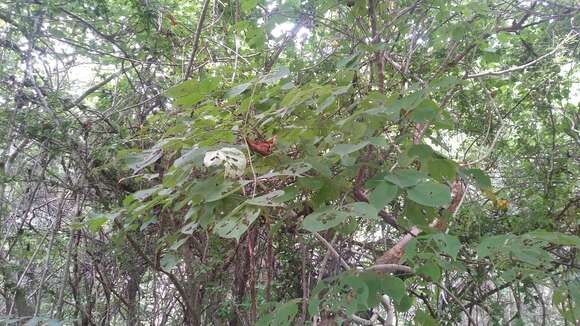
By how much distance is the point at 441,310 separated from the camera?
7.30 feet

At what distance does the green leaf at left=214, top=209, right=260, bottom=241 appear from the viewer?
0.82 metres

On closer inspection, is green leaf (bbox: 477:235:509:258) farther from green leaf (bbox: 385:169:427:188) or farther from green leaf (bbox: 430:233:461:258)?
green leaf (bbox: 385:169:427:188)

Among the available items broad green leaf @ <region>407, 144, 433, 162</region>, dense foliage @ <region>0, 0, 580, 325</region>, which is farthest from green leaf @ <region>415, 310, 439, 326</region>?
broad green leaf @ <region>407, 144, 433, 162</region>

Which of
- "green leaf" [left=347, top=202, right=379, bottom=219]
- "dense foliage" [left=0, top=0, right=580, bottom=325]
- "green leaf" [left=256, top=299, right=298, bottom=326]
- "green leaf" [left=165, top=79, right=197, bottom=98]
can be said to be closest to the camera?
"green leaf" [left=347, top=202, right=379, bottom=219]

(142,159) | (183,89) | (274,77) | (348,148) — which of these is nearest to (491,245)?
(348,148)

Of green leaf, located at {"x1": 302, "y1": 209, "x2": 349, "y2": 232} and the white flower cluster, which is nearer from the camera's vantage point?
green leaf, located at {"x1": 302, "y1": 209, "x2": 349, "y2": 232}

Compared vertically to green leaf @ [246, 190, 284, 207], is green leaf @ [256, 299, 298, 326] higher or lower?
lower

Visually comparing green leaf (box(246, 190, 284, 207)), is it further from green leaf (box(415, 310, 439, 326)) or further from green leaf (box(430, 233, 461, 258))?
green leaf (box(415, 310, 439, 326))

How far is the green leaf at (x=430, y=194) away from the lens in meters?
0.84

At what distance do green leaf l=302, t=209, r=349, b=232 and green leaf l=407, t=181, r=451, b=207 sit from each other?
5.5 inches

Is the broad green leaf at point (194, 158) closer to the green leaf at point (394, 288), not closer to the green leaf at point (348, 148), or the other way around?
the green leaf at point (348, 148)

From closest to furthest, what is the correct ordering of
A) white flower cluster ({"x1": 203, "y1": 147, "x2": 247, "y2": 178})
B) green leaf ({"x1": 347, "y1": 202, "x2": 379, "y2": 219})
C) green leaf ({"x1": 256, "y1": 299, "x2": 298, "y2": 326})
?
1. green leaf ({"x1": 347, "y1": 202, "x2": 379, "y2": 219})
2. white flower cluster ({"x1": 203, "y1": 147, "x2": 247, "y2": 178})
3. green leaf ({"x1": 256, "y1": 299, "x2": 298, "y2": 326})

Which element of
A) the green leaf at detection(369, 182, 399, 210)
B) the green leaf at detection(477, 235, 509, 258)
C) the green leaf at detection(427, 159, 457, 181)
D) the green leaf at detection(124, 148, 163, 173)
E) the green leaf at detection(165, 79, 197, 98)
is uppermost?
the green leaf at detection(165, 79, 197, 98)

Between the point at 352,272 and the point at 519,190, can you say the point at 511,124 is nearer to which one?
the point at 519,190
